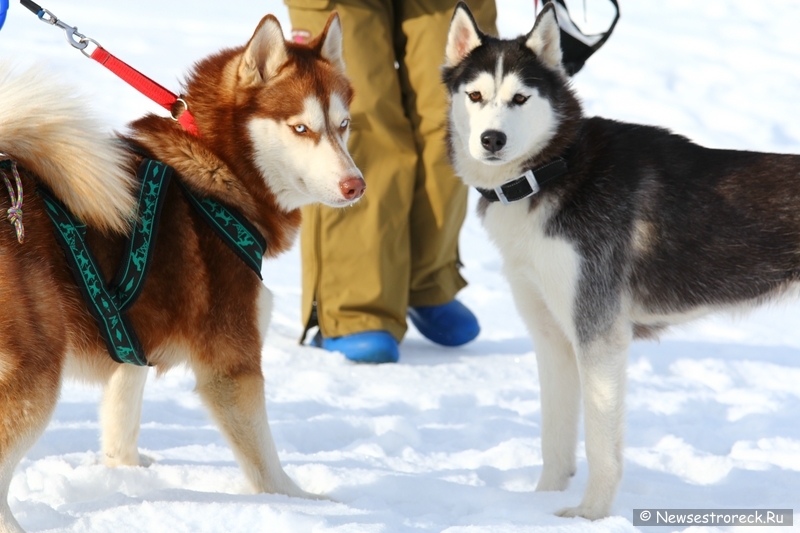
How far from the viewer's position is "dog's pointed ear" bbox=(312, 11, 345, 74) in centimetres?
254

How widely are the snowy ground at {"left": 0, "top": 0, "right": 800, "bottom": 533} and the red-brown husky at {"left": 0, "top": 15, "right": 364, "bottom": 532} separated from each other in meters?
0.14

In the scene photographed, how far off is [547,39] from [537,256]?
69cm

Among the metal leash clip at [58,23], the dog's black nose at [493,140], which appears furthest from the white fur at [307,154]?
the metal leash clip at [58,23]

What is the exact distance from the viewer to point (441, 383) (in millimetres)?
3725

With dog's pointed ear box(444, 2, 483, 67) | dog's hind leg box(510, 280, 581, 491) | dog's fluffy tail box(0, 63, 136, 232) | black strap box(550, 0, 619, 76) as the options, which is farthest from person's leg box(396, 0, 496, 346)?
dog's fluffy tail box(0, 63, 136, 232)

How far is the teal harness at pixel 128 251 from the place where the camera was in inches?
78.9

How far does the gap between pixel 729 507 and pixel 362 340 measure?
6.27 feet

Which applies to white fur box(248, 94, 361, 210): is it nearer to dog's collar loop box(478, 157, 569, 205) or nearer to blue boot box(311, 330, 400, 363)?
dog's collar loop box(478, 157, 569, 205)

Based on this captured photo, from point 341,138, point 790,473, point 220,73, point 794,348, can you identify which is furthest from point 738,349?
point 220,73

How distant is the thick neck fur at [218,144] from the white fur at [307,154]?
0.04 metres

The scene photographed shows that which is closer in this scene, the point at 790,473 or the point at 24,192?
the point at 24,192

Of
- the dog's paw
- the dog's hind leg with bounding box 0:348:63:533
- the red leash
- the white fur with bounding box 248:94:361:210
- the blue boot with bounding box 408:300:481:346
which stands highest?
the red leash

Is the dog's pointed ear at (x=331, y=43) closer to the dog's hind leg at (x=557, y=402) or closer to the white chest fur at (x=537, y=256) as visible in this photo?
the white chest fur at (x=537, y=256)

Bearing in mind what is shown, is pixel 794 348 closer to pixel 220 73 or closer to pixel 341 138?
pixel 341 138
